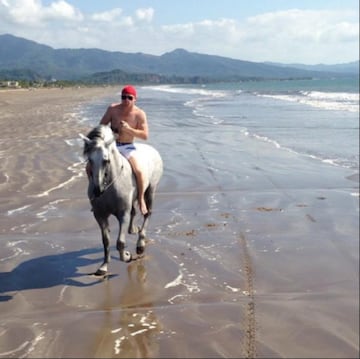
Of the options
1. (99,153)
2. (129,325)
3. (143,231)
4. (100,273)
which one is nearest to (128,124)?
(99,153)

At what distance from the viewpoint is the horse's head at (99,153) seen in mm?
6434

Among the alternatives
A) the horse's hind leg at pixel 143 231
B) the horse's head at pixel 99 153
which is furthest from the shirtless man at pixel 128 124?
the horse's head at pixel 99 153

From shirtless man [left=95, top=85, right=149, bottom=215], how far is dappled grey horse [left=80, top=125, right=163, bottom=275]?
110mm

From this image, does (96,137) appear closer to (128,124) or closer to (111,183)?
(111,183)

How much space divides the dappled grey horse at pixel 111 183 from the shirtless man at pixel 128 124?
0.11m

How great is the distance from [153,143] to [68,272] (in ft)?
44.6

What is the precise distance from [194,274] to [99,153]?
2.09 m

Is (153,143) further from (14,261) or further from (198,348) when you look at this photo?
(198,348)

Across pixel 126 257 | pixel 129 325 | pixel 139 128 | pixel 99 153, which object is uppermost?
pixel 139 128

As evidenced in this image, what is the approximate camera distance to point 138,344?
209 inches

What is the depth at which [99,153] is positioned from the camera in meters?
6.44

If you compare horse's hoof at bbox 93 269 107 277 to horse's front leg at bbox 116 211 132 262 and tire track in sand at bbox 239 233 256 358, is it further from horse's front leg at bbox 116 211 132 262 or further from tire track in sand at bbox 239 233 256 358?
tire track in sand at bbox 239 233 256 358

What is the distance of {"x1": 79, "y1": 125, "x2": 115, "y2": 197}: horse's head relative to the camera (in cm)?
643

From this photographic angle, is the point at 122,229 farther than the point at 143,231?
No
